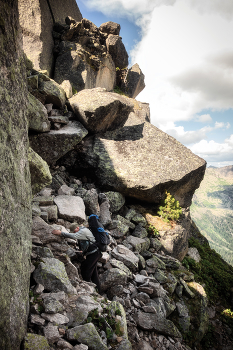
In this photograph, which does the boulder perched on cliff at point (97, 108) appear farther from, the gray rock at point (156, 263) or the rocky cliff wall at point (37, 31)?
the gray rock at point (156, 263)

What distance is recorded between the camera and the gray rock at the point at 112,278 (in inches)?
287

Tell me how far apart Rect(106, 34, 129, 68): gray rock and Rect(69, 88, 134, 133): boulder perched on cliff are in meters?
9.80

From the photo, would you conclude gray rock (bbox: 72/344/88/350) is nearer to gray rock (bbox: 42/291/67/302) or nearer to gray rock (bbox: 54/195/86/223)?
gray rock (bbox: 42/291/67/302)

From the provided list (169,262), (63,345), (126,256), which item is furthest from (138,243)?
(63,345)

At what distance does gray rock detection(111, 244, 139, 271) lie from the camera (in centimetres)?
866

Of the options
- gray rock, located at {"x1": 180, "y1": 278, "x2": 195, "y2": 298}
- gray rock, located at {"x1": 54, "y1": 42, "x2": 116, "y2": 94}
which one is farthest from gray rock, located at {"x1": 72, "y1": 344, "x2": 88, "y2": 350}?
gray rock, located at {"x1": 54, "y1": 42, "x2": 116, "y2": 94}

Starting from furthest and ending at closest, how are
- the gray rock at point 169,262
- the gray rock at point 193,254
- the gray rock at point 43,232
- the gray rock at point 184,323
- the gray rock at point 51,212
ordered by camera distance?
the gray rock at point 193,254 < the gray rock at point 169,262 < the gray rock at point 184,323 < the gray rock at point 51,212 < the gray rock at point 43,232

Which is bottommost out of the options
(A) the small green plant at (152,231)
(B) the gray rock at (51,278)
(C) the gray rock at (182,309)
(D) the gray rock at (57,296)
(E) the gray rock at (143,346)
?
(C) the gray rock at (182,309)

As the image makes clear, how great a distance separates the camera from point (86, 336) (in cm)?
403

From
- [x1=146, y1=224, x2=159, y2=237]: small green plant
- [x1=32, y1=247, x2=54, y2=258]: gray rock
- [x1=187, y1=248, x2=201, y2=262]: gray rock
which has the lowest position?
[x1=187, y1=248, x2=201, y2=262]: gray rock

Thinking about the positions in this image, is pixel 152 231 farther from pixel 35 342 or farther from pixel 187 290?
pixel 35 342

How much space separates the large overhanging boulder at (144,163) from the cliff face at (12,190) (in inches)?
339

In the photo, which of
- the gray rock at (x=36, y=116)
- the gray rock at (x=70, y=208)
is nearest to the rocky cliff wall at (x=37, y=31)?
the gray rock at (x=36, y=116)

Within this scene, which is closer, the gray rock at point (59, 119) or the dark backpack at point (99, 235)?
the dark backpack at point (99, 235)
